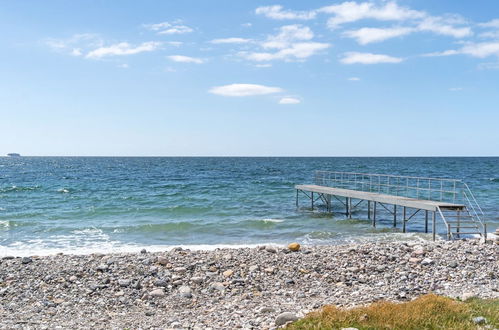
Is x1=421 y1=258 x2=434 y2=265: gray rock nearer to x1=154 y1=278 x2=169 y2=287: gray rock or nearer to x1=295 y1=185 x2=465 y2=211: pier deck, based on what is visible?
x1=154 y1=278 x2=169 y2=287: gray rock

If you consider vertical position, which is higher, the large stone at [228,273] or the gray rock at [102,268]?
the large stone at [228,273]

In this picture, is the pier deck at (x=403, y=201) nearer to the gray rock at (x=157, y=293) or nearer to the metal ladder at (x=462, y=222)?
the metal ladder at (x=462, y=222)

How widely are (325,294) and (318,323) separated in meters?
3.50

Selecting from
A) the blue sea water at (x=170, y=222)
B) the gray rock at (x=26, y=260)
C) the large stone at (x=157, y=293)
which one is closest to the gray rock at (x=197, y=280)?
the large stone at (x=157, y=293)

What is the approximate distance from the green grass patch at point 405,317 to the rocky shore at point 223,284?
620 mm

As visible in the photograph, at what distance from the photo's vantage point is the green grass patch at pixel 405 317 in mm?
7605

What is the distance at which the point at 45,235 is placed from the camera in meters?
23.1

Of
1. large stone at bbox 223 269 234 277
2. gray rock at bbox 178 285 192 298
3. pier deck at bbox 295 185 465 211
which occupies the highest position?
pier deck at bbox 295 185 465 211

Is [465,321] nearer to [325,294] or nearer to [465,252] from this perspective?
[325,294]

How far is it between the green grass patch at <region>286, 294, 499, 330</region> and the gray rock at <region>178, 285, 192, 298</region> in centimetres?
409

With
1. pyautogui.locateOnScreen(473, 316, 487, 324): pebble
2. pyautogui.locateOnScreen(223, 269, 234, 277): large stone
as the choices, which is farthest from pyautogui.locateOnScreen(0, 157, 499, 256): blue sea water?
pyautogui.locateOnScreen(473, 316, 487, 324): pebble

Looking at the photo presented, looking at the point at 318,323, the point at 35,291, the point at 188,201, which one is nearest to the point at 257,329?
the point at 318,323

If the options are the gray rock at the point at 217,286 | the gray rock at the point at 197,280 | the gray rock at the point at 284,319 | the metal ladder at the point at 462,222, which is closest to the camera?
the gray rock at the point at 284,319

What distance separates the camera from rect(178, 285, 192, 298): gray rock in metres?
11.4
